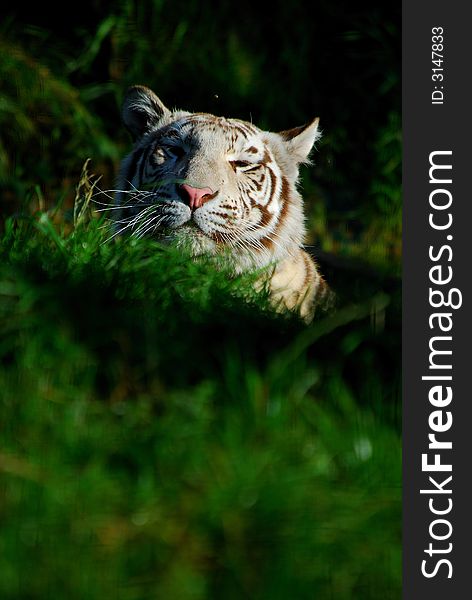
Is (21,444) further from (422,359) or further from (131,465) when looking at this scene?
(422,359)

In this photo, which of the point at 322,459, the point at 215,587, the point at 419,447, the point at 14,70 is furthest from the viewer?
the point at 14,70

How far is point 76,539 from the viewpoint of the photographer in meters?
2.16

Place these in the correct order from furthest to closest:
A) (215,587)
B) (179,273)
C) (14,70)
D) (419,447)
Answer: (14,70) → (179,273) → (419,447) → (215,587)

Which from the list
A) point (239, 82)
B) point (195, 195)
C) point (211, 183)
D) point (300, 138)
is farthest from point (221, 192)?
point (239, 82)

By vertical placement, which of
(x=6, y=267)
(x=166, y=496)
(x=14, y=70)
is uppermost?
(x=14, y=70)

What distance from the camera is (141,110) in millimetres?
5207

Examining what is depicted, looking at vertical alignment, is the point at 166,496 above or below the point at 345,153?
below

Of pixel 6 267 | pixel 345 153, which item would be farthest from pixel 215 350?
pixel 345 153

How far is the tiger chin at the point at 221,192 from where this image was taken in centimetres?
430

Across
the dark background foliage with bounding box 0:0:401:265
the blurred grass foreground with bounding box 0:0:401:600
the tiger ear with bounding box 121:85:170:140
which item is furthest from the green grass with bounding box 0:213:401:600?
the dark background foliage with bounding box 0:0:401:265

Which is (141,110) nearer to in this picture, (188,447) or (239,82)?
(188,447)

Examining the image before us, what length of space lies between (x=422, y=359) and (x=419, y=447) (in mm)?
378

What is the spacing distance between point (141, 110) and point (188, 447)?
3.19 meters

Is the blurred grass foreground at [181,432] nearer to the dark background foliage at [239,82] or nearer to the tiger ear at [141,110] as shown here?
the tiger ear at [141,110]
